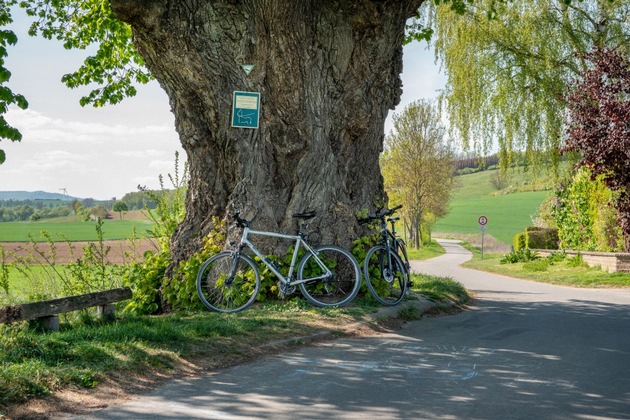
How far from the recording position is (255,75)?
9906mm

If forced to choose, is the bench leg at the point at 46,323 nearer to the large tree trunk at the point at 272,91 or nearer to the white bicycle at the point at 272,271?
the white bicycle at the point at 272,271

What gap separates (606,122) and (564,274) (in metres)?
5.18

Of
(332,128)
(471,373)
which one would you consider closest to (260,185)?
(332,128)

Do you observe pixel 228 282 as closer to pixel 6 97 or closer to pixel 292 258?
pixel 292 258

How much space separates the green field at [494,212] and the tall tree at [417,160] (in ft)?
64.6

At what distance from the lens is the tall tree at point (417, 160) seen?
48.6 meters

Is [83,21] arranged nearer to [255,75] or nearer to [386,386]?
[255,75]

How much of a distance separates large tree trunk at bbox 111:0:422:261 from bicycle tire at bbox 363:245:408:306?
0.49 metres

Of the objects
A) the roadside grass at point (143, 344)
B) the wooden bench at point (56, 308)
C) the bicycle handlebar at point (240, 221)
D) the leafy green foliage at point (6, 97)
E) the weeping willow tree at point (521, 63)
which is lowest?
the roadside grass at point (143, 344)

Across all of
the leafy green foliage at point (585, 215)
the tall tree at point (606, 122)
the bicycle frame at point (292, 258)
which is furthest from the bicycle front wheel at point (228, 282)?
the leafy green foliage at point (585, 215)

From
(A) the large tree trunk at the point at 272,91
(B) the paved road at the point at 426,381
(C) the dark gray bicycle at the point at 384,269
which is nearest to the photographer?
(B) the paved road at the point at 426,381

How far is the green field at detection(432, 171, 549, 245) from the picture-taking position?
3174 inches

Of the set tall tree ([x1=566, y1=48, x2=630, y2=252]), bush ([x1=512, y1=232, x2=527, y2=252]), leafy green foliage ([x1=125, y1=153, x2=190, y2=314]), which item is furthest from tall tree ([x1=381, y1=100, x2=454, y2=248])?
leafy green foliage ([x1=125, y1=153, x2=190, y2=314])

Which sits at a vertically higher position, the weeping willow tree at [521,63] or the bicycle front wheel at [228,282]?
the weeping willow tree at [521,63]
